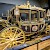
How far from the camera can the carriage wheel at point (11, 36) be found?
2.91 m

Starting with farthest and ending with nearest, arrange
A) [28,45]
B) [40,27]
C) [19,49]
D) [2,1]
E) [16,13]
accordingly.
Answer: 1. [2,1]
2. [40,27]
3. [16,13]
4. [28,45]
5. [19,49]

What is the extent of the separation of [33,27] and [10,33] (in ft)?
2.25

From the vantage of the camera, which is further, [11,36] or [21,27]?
[21,27]

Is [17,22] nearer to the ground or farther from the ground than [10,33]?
farther from the ground

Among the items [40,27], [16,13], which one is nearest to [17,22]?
[16,13]

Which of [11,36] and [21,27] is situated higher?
[21,27]

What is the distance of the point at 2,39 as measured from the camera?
3020 mm

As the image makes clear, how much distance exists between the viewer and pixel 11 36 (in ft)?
9.85

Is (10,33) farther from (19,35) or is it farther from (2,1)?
(2,1)

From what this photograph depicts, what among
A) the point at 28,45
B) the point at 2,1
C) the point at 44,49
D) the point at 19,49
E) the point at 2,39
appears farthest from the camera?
the point at 2,1

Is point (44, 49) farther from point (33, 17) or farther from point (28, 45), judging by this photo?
point (33, 17)

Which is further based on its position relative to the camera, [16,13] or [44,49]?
[16,13]

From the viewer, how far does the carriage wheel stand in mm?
2911

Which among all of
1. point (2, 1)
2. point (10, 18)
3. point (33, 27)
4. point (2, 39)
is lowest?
point (2, 39)
